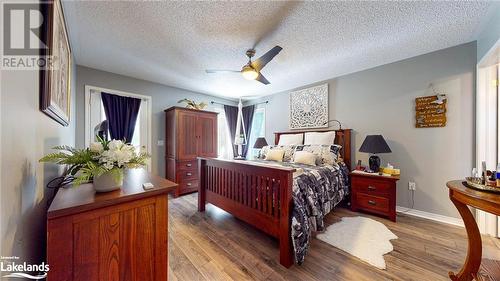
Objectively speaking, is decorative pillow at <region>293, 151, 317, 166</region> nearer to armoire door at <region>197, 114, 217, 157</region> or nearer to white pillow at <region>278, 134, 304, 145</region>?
white pillow at <region>278, 134, 304, 145</region>

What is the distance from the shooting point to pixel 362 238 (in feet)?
6.55

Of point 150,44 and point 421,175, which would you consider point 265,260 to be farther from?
point 150,44

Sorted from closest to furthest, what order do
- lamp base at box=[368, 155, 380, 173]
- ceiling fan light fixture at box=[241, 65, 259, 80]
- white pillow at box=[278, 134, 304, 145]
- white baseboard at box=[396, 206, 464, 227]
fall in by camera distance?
ceiling fan light fixture at box=[241, 65, 259, 80] → white baseboard at box=[396, 206, 464, 227] → lamp base at box=[368, 155, 380, 173] → white pillow at box=[278, 134, 304, 145]

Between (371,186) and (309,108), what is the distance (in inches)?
75.1

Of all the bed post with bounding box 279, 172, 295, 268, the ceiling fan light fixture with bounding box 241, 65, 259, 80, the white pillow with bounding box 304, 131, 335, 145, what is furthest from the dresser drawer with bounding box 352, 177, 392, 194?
the ceiling fan light fixture with bounding box 241, 65, 259, 80

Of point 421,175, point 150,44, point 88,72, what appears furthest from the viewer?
point 88,72

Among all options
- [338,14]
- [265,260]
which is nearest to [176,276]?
[265,260]

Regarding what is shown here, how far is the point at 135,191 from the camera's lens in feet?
3.00

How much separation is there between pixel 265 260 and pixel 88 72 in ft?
12.9

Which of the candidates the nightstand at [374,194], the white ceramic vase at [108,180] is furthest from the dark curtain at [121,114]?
the nightstand at [374,194]

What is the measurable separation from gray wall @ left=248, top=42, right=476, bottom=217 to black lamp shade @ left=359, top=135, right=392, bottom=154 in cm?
45

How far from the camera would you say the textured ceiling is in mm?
1689

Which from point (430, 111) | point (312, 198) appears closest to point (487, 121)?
point (430, 111)

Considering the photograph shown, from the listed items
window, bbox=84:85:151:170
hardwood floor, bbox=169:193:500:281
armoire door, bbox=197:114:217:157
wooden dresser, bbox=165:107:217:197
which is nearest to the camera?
hardwood floor, bbox=169:193:500:281
